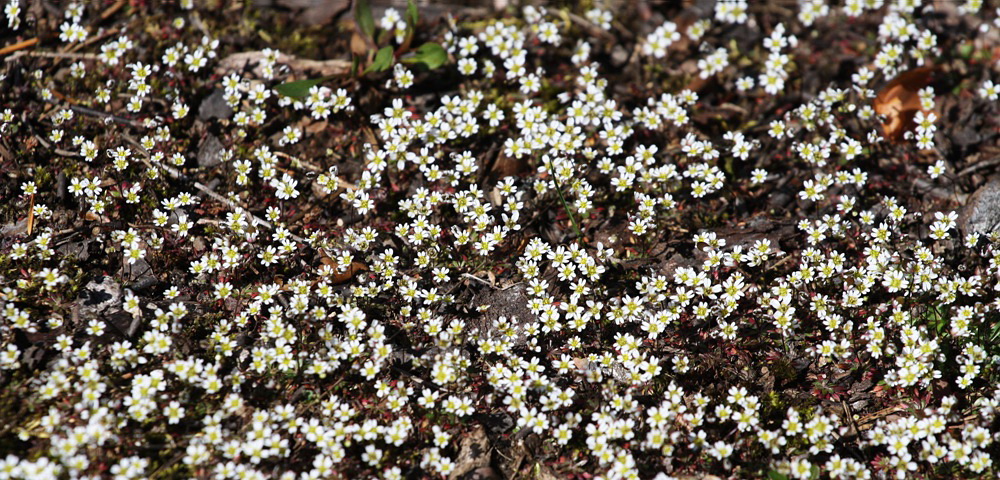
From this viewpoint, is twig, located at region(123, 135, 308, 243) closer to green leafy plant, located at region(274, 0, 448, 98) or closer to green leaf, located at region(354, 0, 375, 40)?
green leafy plant, located at region(274, 0, 448, 98)

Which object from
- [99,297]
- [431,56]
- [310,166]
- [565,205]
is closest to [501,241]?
[565,205]

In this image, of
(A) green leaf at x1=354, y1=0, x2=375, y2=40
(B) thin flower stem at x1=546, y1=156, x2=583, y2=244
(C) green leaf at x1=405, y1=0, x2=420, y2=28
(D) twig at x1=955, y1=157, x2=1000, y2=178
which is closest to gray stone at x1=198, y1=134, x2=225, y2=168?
(A) green leaf at x1=354, y1=0, x2=375, y2=40

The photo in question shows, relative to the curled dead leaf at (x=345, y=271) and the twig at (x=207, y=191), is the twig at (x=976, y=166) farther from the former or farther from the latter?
the twig at (x=207, y=191)

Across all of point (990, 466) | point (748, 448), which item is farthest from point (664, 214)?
point (990, 466)

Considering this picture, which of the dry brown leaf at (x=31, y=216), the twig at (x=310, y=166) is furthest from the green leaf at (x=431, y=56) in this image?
the dry brown leaf at (x=31, y=216)

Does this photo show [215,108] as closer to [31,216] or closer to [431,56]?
[31,216]

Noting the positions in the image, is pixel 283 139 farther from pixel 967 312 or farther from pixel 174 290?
pixel 967 312
